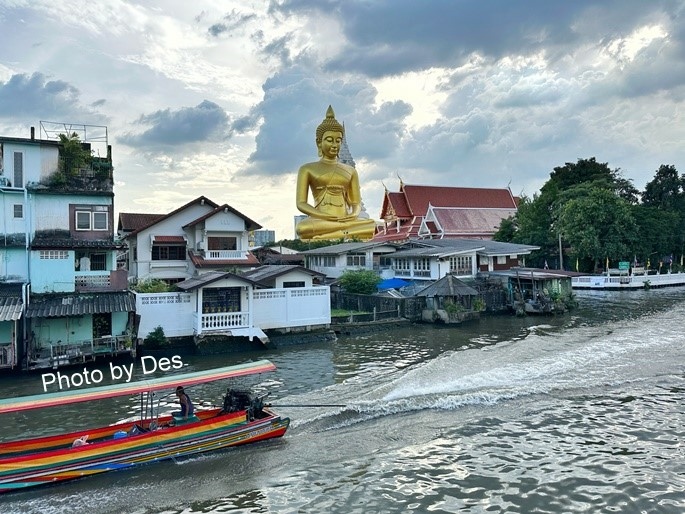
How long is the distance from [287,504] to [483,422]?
5632 millimetres

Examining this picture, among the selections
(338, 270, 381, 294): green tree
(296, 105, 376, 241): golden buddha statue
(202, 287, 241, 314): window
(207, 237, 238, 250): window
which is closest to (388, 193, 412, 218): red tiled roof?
(296, 105, 376, 241): golden buddha statue

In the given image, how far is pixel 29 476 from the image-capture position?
926cm

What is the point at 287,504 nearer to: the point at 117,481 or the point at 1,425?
the point at 117,481

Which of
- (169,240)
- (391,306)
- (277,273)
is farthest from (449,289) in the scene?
(169,240)

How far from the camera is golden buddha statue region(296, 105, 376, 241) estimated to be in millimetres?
42156

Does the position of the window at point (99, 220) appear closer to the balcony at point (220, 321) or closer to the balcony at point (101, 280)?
the balcony at point (101, 280)

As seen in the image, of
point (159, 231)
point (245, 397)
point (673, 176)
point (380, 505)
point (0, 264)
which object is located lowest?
point (380, 505)

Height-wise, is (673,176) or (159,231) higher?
(673,176)

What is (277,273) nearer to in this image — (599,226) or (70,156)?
(70,156)

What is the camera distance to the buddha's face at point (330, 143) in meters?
41.5

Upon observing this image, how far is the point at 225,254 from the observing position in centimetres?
2916

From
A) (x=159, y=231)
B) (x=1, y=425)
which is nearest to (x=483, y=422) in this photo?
(x=1, y=425)

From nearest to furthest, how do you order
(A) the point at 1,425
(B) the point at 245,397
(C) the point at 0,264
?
(B) the point at 245,397 → (A) the point at 1,425 → (C) the point at 0,264

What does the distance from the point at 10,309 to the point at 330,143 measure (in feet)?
93.6
